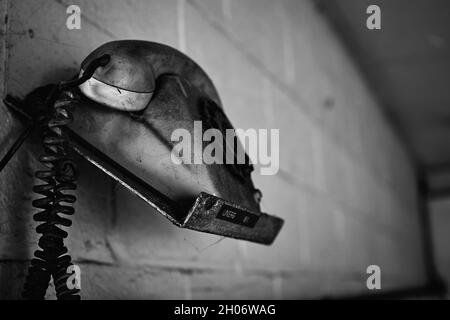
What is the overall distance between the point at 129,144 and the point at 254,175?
2.50ft

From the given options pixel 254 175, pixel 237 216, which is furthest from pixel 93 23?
pixel 254 175

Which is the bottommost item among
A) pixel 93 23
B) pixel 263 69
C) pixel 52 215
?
pixel 52 215

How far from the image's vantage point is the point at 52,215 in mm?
640

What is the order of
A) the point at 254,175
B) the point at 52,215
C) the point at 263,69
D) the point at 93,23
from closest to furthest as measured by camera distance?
1. the point at 52,215
2. the point at 93,23
3. the point at 254,175
4. the point at 263,69

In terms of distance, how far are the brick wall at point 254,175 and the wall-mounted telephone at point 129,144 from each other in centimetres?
6

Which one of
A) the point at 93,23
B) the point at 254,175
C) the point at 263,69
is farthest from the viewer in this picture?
the point at 263,69

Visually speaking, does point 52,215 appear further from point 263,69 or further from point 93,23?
point 263,69

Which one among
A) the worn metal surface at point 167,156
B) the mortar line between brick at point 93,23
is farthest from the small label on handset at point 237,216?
the mortar line between brick at point 93,23

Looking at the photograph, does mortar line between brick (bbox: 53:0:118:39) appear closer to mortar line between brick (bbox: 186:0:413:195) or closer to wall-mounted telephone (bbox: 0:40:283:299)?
wall-mounted telephone (bbox: 0:40:283:299)

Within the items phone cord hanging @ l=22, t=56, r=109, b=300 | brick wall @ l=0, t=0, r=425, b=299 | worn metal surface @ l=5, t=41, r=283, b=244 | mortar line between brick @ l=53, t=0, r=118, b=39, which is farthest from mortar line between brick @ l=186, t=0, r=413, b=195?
phone cord hanging @ l=22, t=56, r=109, b=300

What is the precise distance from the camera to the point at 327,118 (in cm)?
245
